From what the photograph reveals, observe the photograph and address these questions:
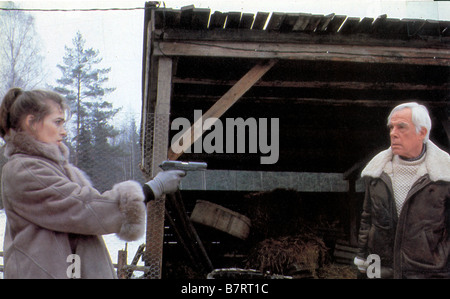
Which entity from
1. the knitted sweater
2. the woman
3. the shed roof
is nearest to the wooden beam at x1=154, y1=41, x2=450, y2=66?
the shed roof

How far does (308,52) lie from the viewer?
13.3 ft

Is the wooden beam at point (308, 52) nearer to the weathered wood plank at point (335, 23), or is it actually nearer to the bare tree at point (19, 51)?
the weathered wood plank at point (335, 23)

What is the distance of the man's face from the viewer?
3117mm

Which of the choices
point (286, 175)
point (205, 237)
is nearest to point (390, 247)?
point (205, 237)

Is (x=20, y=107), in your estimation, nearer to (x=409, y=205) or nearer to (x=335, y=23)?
(x=409, y=205)

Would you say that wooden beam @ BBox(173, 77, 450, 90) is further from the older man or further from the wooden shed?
the older man

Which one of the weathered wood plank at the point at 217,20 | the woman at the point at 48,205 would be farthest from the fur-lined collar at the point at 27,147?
the weathered wood plank at the point at 217,20

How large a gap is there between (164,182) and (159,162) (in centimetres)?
102

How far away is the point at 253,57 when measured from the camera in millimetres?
Result: 3992

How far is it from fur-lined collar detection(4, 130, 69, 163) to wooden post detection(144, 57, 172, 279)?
1389 millimetres

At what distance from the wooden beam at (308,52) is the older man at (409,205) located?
3.41 feet

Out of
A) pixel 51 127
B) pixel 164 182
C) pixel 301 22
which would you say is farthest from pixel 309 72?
pixel 51 127

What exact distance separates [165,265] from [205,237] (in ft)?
2.76
